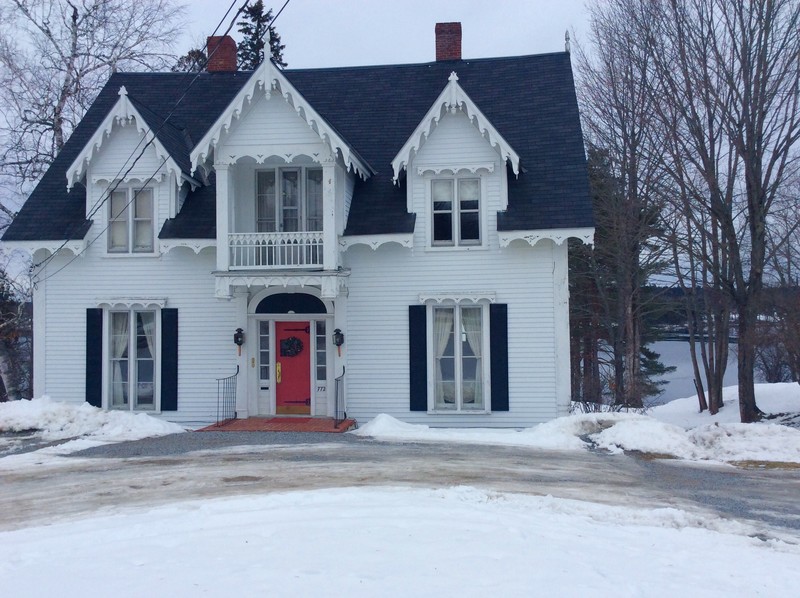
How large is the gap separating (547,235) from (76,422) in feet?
34.5

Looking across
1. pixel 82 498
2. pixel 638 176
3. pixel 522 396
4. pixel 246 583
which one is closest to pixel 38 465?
pixel 82 498

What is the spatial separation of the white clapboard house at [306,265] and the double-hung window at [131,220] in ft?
0.11

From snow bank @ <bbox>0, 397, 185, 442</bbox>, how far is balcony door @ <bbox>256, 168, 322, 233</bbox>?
496 cm

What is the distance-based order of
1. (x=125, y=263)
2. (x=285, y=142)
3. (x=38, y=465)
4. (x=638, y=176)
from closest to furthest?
(x=38, y=465) < (x=285, y=142) < (x=125, y=263) < (x=638, y=176)

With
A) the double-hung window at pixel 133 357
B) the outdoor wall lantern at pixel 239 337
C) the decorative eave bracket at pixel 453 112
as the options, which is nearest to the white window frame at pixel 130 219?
the double-hung window at pixel 133 357

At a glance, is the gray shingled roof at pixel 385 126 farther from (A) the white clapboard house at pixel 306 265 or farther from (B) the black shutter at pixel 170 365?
(B) the black shutter at pixel 170 365

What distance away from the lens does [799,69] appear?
19.3 metres

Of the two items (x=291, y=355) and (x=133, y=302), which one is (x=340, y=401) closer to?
(x=291, y=355)

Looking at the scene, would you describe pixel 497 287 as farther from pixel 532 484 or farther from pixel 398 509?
pixel 398 509

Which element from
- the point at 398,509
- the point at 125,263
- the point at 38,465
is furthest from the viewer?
the point at 125,263

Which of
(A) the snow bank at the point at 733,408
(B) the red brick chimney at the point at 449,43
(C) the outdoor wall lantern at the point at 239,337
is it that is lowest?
(A) the snow bank at the point at 733,408

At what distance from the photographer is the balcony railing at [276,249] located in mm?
16703

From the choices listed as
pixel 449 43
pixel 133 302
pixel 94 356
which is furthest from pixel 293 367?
pixel 449 43

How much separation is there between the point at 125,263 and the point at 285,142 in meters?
4.75
